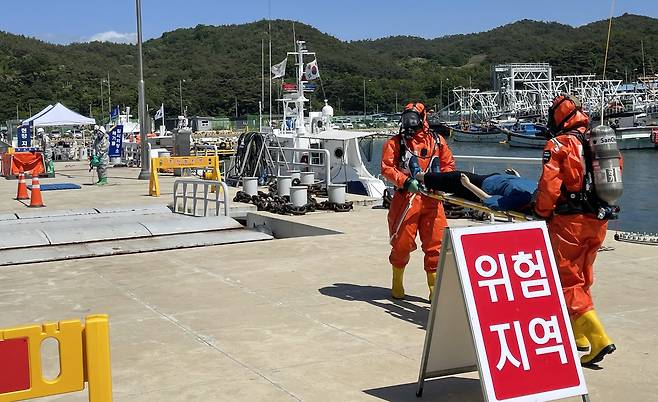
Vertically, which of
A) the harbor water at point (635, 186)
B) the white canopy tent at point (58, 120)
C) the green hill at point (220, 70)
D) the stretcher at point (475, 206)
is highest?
the green hill at point (220, 70)

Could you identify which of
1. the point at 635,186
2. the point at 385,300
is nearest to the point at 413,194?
the point at 385,300

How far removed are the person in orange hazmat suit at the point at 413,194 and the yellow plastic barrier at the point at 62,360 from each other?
4.31 m

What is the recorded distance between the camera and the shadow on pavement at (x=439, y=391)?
17.1 feet

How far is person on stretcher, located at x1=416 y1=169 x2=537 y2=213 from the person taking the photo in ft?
20.3

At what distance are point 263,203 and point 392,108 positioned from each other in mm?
125750

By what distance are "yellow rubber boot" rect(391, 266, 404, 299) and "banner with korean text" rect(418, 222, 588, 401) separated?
2.89m

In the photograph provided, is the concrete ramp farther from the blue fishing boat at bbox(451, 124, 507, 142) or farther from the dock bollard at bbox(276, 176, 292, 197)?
the blue fishing boat at bbox(451, 124, 507, 142)

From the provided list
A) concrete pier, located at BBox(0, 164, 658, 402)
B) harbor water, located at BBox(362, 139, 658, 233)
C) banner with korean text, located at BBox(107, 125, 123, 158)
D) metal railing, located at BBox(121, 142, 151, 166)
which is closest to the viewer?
concrete pier, located at BBox(0, 164, 658, 402)

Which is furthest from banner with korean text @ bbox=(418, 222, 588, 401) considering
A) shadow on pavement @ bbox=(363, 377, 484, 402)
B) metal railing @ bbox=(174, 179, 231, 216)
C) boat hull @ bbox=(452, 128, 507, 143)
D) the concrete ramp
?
boat hull @ bbox=(452, 128, 507, 143)

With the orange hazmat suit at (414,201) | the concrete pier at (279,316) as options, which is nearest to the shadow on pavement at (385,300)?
the concrete pier at (279,316)

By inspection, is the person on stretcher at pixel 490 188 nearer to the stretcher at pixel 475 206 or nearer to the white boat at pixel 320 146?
the stretcher at pixel 475 206

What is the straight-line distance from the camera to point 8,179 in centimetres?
2686

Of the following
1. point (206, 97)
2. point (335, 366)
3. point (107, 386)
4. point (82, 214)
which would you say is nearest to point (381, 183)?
point (82, 214)

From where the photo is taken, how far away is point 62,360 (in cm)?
351
